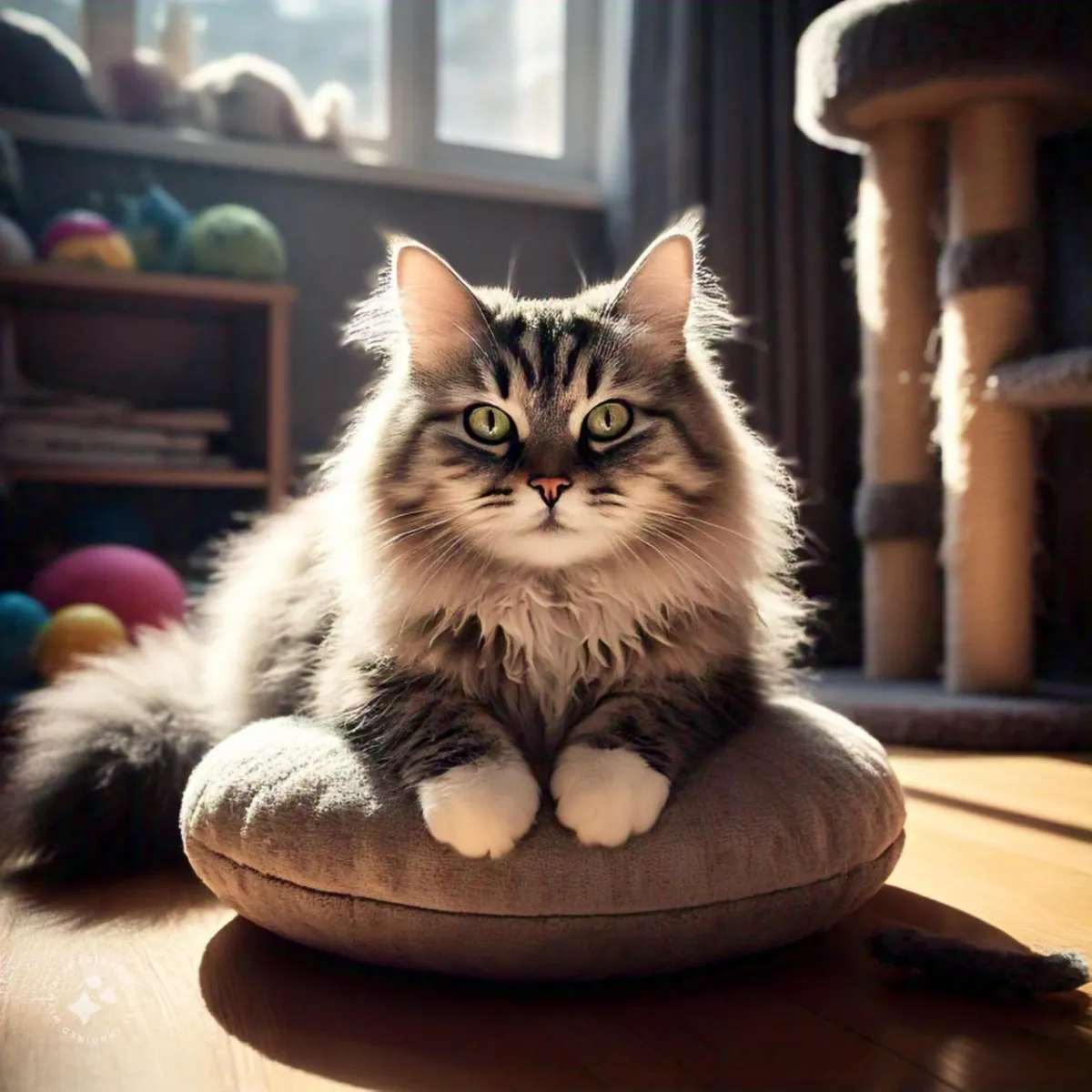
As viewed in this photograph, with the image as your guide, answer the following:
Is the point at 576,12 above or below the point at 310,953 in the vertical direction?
above

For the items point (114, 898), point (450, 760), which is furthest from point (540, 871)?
point (114, 898)

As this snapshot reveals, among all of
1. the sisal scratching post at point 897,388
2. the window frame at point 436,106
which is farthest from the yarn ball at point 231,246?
the sisal scratching post at point 897,388

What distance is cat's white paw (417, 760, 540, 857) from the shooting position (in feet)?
3.16

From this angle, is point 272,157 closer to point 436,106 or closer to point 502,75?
point 436,106

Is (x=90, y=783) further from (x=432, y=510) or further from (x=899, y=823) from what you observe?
(x=899, y=823)

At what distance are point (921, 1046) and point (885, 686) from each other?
179cm

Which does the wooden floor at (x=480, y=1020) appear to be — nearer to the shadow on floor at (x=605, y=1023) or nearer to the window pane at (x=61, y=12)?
the shadow on floor at (x=605, y=1023)

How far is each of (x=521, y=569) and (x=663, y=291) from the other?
370 millimetres

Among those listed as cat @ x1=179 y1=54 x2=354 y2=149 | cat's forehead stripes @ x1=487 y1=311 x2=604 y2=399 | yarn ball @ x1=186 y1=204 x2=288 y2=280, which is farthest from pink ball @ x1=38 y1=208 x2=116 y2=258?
cat's forehead stripes @ x1=487 y1=311 x2=604 y2=399

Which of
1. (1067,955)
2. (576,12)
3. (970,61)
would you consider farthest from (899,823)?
(576,12)

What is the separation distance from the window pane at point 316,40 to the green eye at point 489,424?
2.84m

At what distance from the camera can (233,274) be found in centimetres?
302

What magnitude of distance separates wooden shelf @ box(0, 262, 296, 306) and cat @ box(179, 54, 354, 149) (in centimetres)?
59

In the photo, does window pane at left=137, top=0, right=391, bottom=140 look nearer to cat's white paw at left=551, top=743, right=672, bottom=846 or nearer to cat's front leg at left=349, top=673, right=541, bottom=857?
cat's front leg at left=349, top=673, right=541, bottom=857
